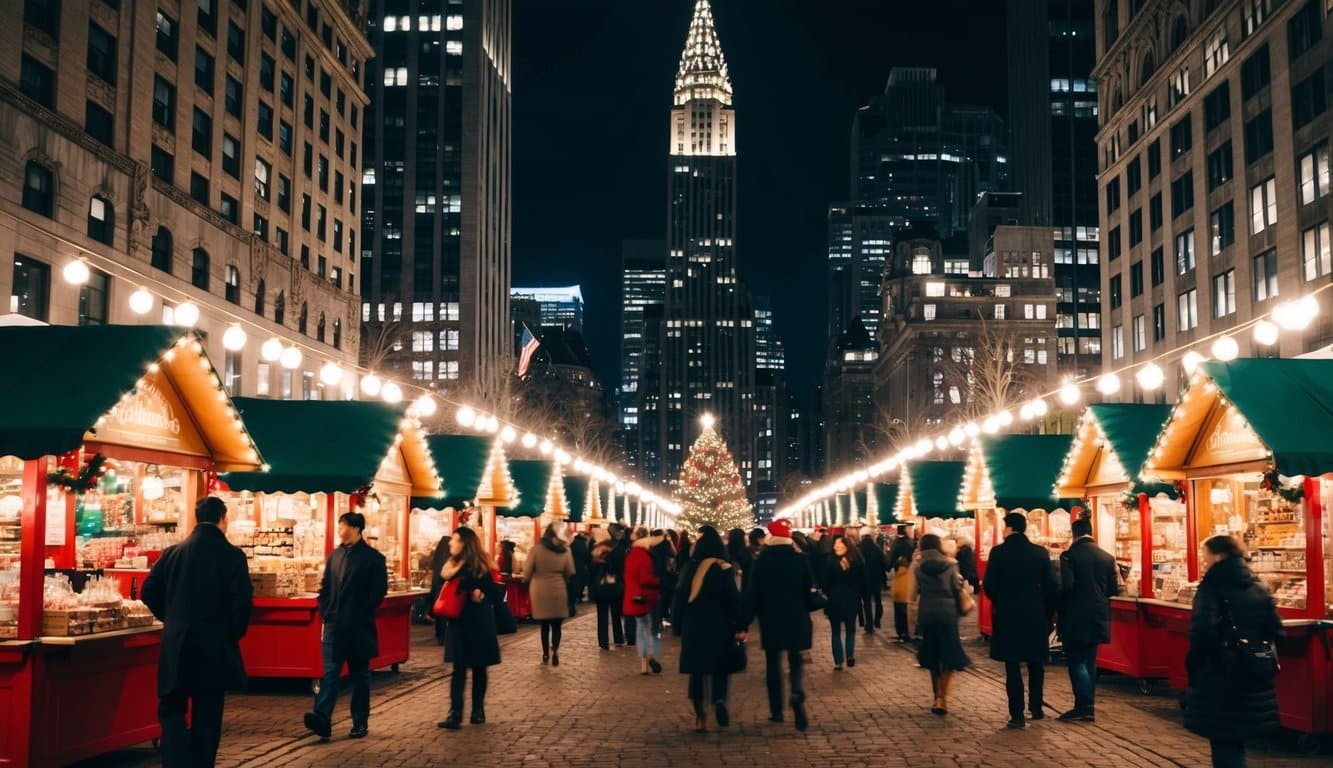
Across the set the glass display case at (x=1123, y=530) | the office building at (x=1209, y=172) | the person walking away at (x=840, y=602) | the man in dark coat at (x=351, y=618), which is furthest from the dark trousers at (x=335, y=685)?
the office building at (x=1209, y=172)

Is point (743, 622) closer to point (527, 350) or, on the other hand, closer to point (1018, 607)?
point (1018, 607)

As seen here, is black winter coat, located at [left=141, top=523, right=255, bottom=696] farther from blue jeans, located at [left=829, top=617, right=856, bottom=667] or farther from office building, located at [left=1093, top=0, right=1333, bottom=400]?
office building, located at [left=1093, top=0, right=1333, bottom=400]

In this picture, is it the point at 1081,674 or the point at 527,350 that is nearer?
the point at 1081,674

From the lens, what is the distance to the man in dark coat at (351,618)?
37.9 ft

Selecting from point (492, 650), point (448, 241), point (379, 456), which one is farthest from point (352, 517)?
point (448, 241)

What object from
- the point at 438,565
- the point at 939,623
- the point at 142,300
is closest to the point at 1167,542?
the point at 939,623

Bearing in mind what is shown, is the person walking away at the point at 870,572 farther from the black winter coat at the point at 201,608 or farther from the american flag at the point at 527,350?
the american flag at the point at 527,350

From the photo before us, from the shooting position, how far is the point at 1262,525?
48.4ft

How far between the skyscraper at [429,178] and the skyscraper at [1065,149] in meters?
55.0

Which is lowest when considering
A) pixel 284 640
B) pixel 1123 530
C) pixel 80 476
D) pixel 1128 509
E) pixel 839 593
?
pixel 284 640

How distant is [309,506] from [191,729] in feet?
34.4

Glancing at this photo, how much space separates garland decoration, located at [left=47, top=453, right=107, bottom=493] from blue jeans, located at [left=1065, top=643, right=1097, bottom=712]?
31.1 feet

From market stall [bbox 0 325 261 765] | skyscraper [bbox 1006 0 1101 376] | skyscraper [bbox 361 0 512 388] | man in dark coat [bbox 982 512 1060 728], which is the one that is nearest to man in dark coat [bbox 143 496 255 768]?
market stall [bbox 0 325 261 765]

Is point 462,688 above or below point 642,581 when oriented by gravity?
below
